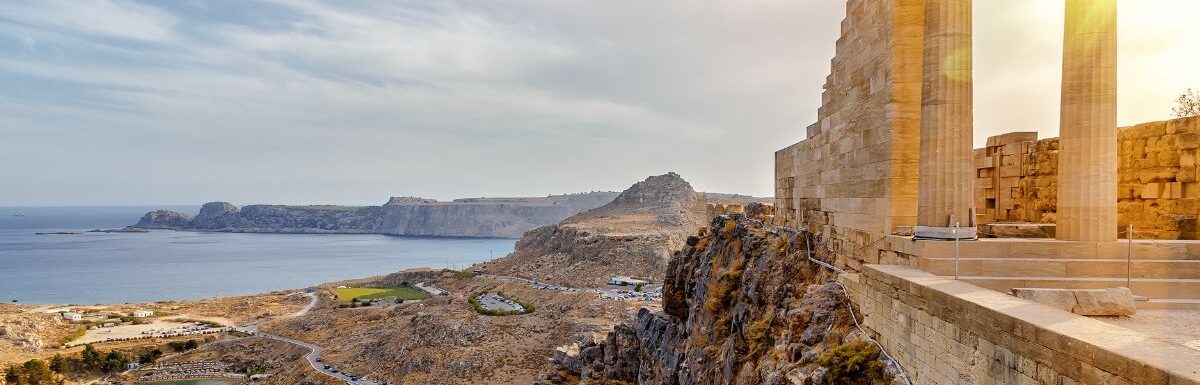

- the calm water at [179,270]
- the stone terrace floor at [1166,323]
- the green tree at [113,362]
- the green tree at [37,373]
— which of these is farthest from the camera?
the calm water at [179,270]

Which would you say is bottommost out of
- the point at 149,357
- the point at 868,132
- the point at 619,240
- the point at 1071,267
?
the point at 149,357

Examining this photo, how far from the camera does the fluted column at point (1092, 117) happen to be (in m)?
9.26

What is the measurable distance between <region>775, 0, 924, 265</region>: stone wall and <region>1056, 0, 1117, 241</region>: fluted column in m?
2.06

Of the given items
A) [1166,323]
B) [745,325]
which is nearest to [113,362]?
[745,325]

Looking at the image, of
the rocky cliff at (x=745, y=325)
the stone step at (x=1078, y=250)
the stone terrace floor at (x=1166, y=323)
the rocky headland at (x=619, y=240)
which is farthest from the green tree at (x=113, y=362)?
the stone terrace floor at (x=1166, y=323)

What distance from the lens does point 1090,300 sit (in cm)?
760

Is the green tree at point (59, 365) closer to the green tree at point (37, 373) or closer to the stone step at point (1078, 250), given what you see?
the green tree at point (37, 373)

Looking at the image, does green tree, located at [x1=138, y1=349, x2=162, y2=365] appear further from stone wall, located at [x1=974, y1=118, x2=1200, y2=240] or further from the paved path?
stone wall, located at [x1=974, y1=118, x2=1200, y2=240]

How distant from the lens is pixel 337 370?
50.0 meters

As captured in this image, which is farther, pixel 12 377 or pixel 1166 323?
pixel 12 377

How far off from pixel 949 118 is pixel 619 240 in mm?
76502

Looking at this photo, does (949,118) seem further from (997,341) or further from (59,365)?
(59,365)

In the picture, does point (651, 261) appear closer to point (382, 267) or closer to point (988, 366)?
point (988, 366)

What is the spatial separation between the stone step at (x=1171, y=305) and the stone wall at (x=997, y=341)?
275 centimetres
